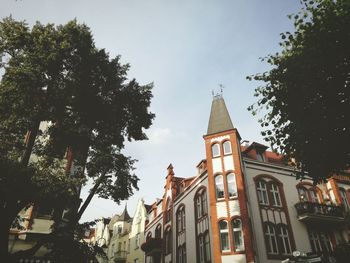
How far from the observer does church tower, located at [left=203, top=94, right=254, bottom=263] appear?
19375mm

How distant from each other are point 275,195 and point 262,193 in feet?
4.59

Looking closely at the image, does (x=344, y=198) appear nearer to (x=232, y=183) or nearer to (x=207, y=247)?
(x=232, y=183)

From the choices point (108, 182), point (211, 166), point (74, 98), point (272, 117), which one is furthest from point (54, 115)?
point (211, 166)

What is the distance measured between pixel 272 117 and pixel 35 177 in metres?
12.3

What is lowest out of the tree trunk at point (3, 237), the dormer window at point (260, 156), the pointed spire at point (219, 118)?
the tree trunk at point (3, 237)

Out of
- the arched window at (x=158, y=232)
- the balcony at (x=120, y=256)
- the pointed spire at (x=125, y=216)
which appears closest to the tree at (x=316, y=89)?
the arched window at (x=158, y=232)

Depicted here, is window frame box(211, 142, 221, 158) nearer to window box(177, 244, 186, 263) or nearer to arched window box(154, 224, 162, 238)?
window box(177, 244, 186, 263)

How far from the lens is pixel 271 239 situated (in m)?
20.7

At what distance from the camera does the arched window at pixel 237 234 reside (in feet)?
63.5

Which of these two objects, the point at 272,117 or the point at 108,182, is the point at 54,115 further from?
the point at 272,117

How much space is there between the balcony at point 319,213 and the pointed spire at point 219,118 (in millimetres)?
9032

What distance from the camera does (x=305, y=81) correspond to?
12.7 metres

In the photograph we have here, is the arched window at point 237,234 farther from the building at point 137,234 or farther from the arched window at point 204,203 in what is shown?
the building at point 137,234

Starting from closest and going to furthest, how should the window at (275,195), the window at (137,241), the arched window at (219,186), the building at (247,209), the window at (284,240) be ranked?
the building at (247,209) → the window at (284,240) → the arched window at (219,186) → the window at (275,195) → the window at (137,241)
